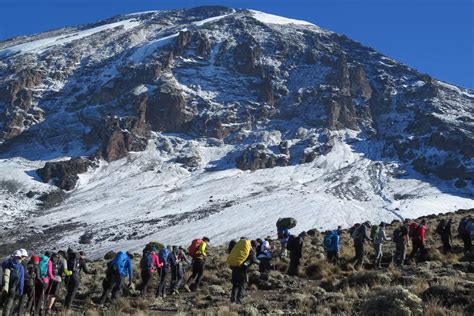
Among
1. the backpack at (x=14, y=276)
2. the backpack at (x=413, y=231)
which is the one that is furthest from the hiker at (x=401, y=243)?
the backpack at (x=14, y=276)

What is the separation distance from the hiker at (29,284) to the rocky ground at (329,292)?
4.84 feet

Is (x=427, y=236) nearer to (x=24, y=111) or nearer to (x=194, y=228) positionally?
(x=194, y=228)

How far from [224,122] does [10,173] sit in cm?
6653

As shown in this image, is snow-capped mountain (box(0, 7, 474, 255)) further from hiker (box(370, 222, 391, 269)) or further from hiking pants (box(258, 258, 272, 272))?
hiker (box(370, 222, 391, 269))

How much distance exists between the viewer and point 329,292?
14688 millimetres

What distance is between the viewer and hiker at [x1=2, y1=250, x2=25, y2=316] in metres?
12.7

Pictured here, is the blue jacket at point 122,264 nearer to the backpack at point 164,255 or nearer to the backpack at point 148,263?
the backpack at point 148,263

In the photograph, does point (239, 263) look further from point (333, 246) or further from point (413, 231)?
point (413, 231)

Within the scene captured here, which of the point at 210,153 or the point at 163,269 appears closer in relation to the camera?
the point at 163,269

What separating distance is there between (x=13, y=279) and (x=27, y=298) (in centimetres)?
121

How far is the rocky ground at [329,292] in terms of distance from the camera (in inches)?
424

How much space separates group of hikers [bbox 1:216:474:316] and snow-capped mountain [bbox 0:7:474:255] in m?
61.9

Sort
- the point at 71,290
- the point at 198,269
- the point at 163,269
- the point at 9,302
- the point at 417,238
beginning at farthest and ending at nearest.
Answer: the point at 417,238
the point at 198,269
the point at 163,269
the point at 71,290
the point at 9,302

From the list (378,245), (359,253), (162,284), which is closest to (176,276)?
(162,284)
